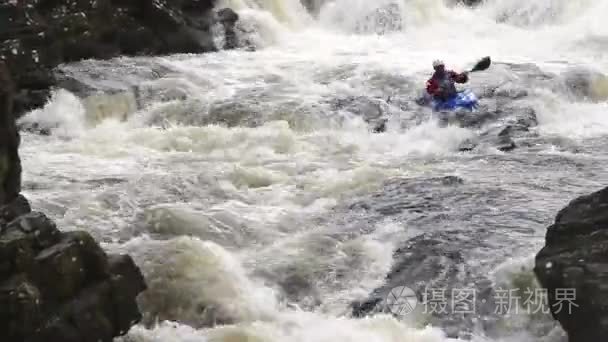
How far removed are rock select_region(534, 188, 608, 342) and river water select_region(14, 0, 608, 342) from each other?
468 mm

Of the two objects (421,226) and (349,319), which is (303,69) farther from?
(349,319)

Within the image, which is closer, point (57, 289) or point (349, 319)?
point (57, 289)

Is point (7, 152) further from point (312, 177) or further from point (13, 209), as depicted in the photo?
point (312, 177)

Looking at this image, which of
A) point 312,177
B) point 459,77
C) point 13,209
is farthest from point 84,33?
point 13,209

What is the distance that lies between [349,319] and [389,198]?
98.6 inches

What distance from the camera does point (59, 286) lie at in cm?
401

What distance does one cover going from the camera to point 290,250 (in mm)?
6156

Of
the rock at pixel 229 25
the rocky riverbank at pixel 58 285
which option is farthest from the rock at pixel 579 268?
the rock at pixel 229 25

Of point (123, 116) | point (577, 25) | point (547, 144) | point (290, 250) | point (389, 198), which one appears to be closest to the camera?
point (290, 250)

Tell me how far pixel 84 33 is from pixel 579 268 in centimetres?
999

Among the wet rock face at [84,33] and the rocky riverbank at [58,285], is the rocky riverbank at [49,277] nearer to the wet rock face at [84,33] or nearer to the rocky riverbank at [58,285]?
the rocky riverbank at [58,285]

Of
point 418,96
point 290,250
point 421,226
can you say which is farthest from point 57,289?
point 418,96

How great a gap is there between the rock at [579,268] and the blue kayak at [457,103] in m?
5.82

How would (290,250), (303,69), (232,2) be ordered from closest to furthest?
1. (290,250)
2. (303,69)
3. (232,2)
